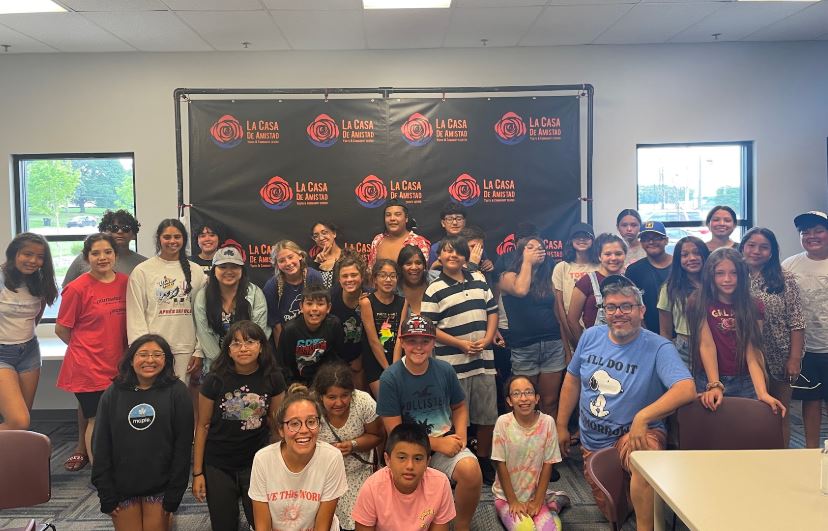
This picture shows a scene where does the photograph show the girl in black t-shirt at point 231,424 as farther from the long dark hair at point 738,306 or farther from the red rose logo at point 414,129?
the red rose logo at point 414,129

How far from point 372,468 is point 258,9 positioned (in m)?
3.19

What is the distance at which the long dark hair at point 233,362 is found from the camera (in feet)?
8.91

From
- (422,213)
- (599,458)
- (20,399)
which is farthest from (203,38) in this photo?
(599,458)

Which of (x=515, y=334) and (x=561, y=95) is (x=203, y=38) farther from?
(x=515, y=334)

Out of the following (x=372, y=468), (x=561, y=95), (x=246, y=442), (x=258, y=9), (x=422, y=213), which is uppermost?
(x=258, y=9)

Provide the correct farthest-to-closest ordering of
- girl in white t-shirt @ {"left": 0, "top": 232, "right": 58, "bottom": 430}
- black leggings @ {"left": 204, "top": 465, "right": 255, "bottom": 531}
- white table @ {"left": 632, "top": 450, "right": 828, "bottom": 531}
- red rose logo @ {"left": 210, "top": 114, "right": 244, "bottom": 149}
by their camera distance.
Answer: red rose logo @ {"left": 210, "top": 114, "right": 244, "bottom": 149}, girl in white t-shirt @ {"left": 0, "top": 232, "right": 58, "bottom": 430}, black leggings @ {"left": 204, "top": 465, "right": 255, "bottom": 531}, white table @ {"left": 632, "top": 450, "right": 828, "bottom": 531}

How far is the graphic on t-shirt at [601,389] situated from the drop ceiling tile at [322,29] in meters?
3.01

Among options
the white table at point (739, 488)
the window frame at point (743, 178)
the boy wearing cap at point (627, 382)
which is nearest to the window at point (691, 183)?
the window frame at point (743, 178)

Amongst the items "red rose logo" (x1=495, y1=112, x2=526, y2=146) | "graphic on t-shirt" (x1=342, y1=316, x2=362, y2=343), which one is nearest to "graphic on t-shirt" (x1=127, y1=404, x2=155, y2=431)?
"graphic on t-shirt" (x1=342, y1=316, x2=362, y2=343)

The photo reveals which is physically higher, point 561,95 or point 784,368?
point 561,95

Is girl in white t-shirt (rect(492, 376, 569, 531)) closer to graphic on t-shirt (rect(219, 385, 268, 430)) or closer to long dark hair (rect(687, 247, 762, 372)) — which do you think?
long dark hair (rect(687, 247, 762, 372))

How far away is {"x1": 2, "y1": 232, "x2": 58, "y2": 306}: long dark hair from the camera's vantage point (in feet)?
11.1

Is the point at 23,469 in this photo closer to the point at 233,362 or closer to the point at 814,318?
the point at 233,362

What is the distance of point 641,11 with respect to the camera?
4.08m
